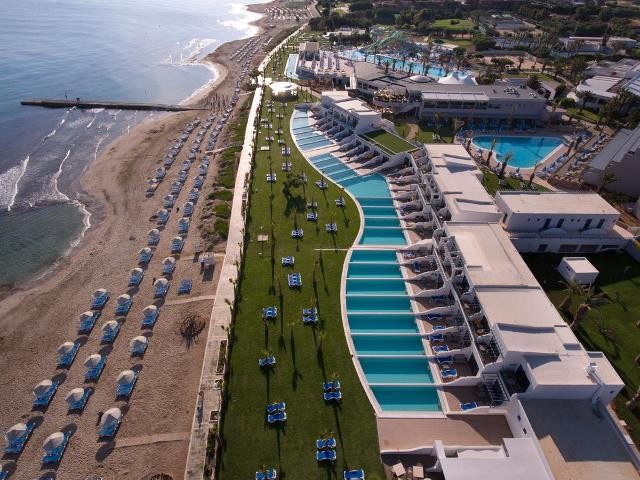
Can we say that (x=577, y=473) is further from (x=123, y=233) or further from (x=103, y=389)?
(x=123, y=233)

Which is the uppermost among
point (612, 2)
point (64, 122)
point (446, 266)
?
point (612, 2)

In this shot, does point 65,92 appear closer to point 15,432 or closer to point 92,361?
point 92,361

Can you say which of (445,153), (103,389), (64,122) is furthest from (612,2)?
(103,389)

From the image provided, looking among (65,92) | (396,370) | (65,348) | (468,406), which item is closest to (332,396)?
(396,370)

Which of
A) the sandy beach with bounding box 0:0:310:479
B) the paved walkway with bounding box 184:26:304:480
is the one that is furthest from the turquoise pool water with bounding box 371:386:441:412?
the sandy beach with bounding box 0:0:310:479

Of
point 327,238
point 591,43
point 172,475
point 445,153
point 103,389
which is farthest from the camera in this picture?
point 591,43

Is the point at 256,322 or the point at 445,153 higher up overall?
the point at 445,153

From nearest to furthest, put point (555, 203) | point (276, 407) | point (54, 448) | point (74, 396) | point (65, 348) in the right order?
point (54, 448) → point (276, 407) → point (74, 396) → point (65, 348) → point (555, 203)
